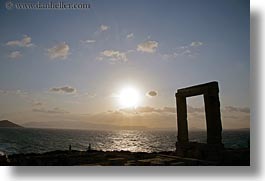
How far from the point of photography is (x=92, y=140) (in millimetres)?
1952

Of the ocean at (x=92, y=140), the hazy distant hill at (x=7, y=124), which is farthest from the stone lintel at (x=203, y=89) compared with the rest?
the hazy distant hill at (x=7, y=124)

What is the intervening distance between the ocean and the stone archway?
0.03m

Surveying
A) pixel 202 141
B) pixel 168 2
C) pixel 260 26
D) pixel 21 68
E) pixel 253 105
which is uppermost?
pixel 168 2

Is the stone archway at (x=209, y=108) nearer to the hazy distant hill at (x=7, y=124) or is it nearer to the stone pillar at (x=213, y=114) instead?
the stone pillar at (x=213, y=114)

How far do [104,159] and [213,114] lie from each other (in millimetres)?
534

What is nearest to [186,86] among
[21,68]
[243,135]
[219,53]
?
[219,53]

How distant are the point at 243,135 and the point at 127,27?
2.35ft

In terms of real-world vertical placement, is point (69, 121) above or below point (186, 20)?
below

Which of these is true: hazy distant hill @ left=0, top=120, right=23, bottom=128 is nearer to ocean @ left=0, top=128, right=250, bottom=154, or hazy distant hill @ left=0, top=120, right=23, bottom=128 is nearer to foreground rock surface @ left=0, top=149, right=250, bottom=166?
ocean @ left=0, top=128, right=250, bottom=154

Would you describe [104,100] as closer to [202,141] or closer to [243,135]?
[202,141]

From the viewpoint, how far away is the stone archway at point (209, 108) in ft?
6.43

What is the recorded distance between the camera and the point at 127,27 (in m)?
1.99

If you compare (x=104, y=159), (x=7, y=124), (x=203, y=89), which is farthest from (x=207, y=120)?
(x=7, y=124)

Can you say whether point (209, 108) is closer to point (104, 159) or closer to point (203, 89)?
point (203, 89)
